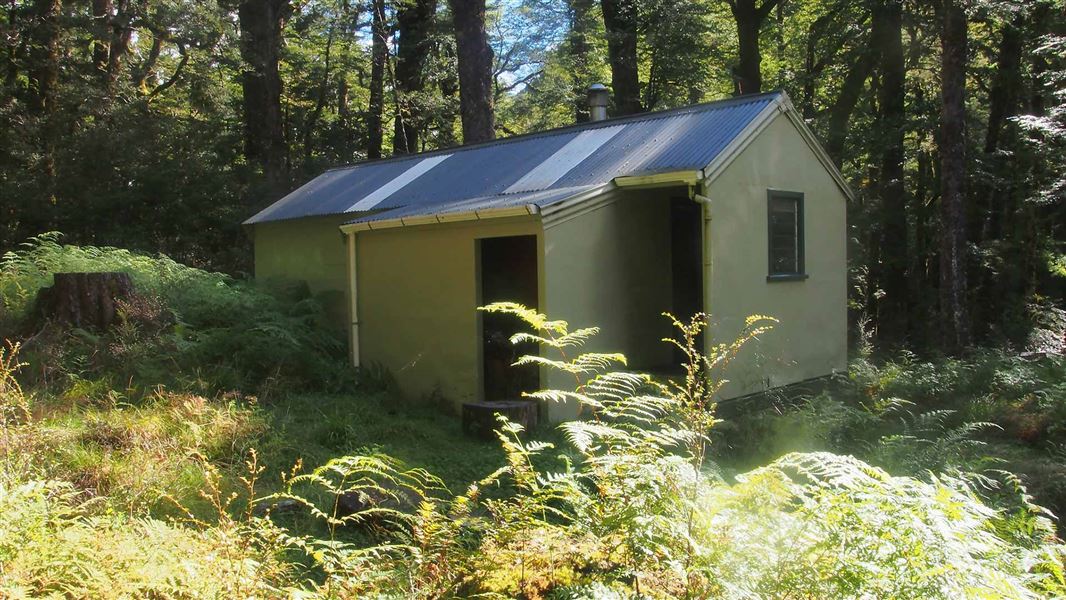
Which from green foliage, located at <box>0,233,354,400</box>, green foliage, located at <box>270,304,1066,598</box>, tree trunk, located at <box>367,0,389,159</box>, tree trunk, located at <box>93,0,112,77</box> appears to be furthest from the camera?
tree trunk, located at <box>367,0,389,159</box>

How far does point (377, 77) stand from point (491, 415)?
18.5m

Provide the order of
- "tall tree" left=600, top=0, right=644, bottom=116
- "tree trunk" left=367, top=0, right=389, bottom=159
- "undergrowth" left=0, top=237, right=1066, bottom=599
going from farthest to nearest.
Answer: "tree trunk" left=367, top=0, right=389, bottom=159
"tall tree" left=600, top=0, right=644, bottom=116
"undergrowth" left=0, top=237, right=1066, bottom=599

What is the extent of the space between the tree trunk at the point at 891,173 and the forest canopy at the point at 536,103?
0.20 ft

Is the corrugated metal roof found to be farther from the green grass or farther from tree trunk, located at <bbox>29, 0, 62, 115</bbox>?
tree trunk, located at <bbox>29, 0, 62, 115</bbox>

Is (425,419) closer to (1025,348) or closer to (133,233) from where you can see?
(133,233)

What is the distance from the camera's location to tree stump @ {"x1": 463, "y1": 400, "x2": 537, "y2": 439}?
8133 mm

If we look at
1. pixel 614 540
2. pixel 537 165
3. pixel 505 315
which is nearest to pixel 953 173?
pixel 537 165

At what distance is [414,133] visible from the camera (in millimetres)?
25766

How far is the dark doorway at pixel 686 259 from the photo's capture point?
37.4 feet

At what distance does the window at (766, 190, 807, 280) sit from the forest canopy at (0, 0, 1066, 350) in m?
4.47

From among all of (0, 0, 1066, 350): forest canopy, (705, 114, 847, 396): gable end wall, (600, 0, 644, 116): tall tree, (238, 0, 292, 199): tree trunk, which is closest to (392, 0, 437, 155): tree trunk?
(0, 0, 1066, 350): forest canopy

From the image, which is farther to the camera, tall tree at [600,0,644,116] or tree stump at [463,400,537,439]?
tall tree at [600,0,644,116]

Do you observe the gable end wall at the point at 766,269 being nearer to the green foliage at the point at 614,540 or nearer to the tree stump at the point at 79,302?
the green foliage at the point at 614,540

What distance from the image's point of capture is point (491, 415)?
8.21m
